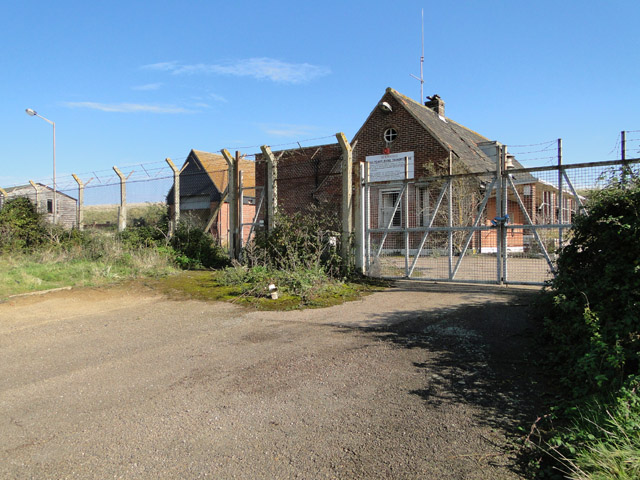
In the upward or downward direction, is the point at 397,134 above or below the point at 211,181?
above

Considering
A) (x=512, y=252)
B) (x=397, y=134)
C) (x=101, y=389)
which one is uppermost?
(x=397, y=134)

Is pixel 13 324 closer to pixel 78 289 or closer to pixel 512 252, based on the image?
pixel 78 289

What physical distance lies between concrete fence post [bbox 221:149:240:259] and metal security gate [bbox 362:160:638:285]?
4067 mm

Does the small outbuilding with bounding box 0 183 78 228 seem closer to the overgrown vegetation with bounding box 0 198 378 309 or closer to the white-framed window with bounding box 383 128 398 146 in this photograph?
the overgrown vegetation with bounding box 0 198 378 309

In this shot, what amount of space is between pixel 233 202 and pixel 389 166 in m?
8.00

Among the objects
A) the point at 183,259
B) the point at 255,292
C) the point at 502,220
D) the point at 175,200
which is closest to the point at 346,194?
the point at 255,292

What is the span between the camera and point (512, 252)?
9688 mm

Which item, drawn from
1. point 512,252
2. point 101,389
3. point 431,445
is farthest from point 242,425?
point 512,252

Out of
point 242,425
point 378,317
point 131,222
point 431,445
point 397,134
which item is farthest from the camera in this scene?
point 397,134

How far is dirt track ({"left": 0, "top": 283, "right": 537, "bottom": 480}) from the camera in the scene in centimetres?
292

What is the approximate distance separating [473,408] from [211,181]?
61.0 feet

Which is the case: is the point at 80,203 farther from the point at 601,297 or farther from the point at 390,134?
the point at 601,297

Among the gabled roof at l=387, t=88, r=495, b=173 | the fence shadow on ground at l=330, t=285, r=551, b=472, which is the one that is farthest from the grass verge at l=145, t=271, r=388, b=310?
the gabled roof at l=387, t=88, r=495, b=173

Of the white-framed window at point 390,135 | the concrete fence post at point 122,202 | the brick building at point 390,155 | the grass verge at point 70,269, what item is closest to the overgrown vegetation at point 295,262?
the grass verge at point 70,269
